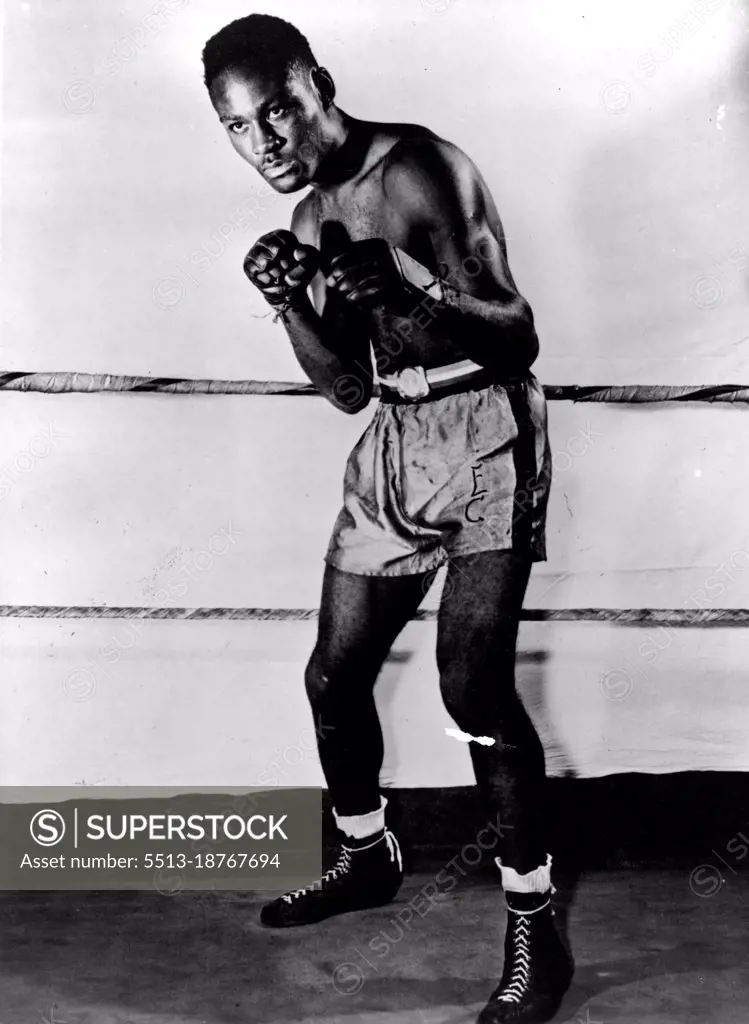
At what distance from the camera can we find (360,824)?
179 cm

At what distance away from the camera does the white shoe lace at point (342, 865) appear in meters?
1.76

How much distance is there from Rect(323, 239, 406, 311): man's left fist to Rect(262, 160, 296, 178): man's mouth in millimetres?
275

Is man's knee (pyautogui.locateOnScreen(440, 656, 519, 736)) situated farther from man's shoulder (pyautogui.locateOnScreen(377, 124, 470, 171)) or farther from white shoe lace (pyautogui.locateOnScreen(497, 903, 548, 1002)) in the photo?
man's shoulder (pyautogui.locateOnScreen(377, 124, 470, 171))

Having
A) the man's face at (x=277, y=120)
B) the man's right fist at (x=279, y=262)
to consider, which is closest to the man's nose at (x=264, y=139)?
the man's face at (x=277, y=120)

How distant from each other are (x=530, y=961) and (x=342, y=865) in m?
0.37

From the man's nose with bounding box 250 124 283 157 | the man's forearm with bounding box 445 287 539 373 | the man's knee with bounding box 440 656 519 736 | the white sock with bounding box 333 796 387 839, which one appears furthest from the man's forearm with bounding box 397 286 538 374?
the white sock with bounding box 333 796 387 839

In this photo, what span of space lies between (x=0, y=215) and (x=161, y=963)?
1.33 m

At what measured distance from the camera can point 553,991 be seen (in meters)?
1.59

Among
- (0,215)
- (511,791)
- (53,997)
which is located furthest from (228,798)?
(0,215)

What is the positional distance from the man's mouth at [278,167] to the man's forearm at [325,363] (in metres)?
0.24

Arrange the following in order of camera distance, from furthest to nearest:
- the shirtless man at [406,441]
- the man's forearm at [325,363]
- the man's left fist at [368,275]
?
the man's forearm at [325,363] → the shirtless man at [406,441] → the man's left fist at [368,275]

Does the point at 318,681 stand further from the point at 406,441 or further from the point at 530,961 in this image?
the point at 530,961

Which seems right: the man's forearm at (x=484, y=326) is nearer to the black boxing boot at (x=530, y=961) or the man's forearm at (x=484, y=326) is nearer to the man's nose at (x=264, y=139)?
the man's nose at (x=264, y=139)

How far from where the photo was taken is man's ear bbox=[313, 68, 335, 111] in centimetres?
175
